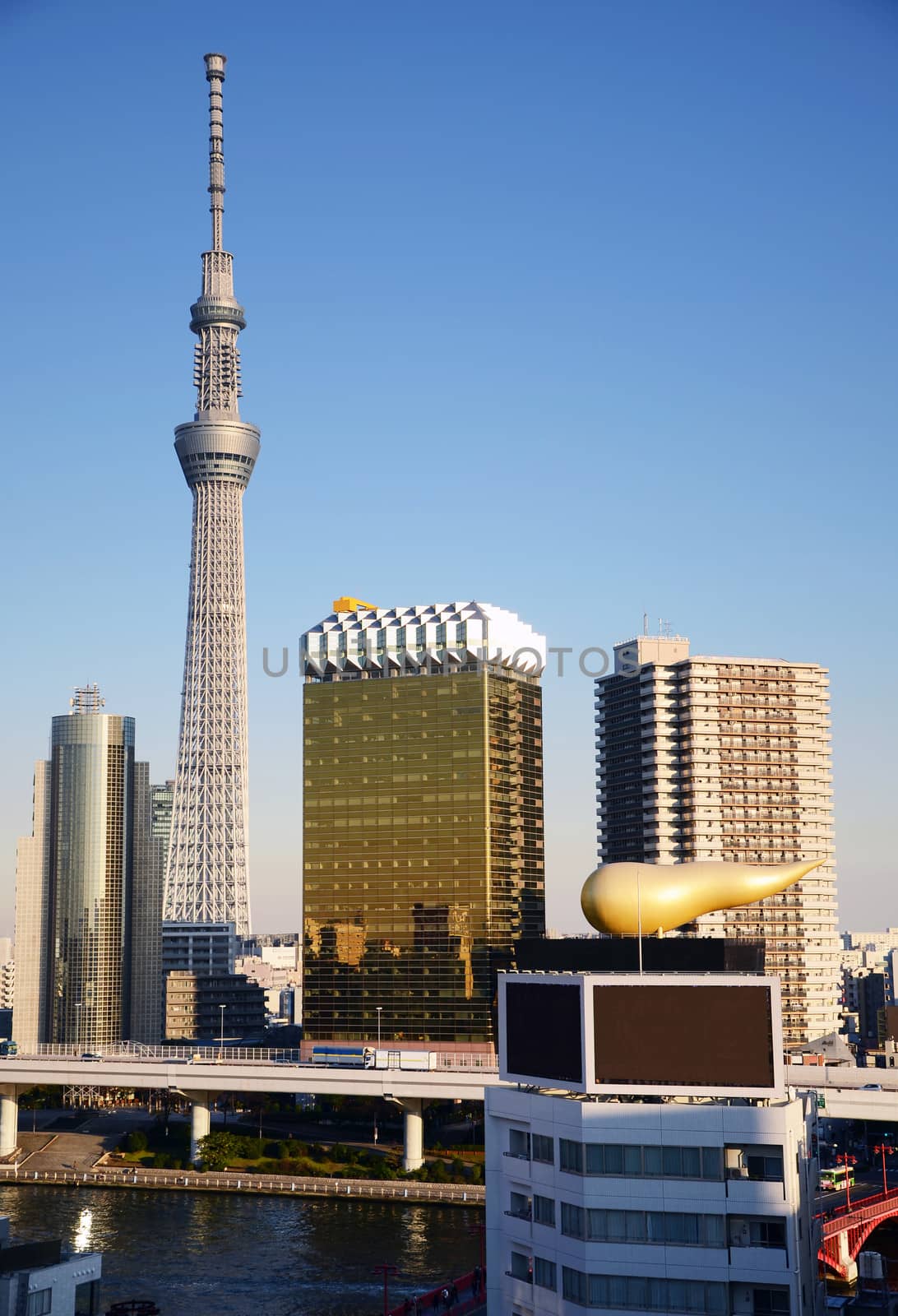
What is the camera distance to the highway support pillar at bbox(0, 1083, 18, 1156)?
561 ft

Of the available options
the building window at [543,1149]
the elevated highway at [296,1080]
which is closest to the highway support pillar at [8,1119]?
the elevated highway at [296,1080]

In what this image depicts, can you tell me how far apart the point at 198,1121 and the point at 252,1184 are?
15.1 m

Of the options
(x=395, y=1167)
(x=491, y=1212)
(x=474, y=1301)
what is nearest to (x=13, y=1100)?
(x=395, y=1167)

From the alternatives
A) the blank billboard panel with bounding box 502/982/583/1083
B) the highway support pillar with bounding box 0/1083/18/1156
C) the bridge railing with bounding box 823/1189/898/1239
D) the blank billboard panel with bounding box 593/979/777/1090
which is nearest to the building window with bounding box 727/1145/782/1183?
the blank billboard panel with bounding box 593/979/777/1090

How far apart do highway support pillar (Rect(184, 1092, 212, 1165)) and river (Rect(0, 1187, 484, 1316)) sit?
33.5 feet

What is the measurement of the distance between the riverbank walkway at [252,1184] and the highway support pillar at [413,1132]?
616 centimetres

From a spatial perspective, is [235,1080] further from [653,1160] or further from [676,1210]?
[676,1210]

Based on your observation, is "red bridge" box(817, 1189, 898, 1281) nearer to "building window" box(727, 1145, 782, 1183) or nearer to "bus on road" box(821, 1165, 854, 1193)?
"bus on road" box(821, 1165, 854, 1193)

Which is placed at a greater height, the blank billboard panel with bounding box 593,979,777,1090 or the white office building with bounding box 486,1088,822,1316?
the blank billboard panel with bounding box 593,979,777,1090

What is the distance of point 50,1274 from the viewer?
65250 millimetres

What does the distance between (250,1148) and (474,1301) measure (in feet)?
223

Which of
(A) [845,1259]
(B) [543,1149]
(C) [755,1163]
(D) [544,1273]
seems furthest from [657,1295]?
(A) [845,1259]

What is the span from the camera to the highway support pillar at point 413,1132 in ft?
509

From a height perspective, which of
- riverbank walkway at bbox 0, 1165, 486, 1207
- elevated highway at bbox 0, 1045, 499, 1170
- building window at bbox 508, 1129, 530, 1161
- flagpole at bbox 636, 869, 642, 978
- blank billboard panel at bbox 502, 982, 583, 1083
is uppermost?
flagpole at bbox 636, 869, 642, 978
